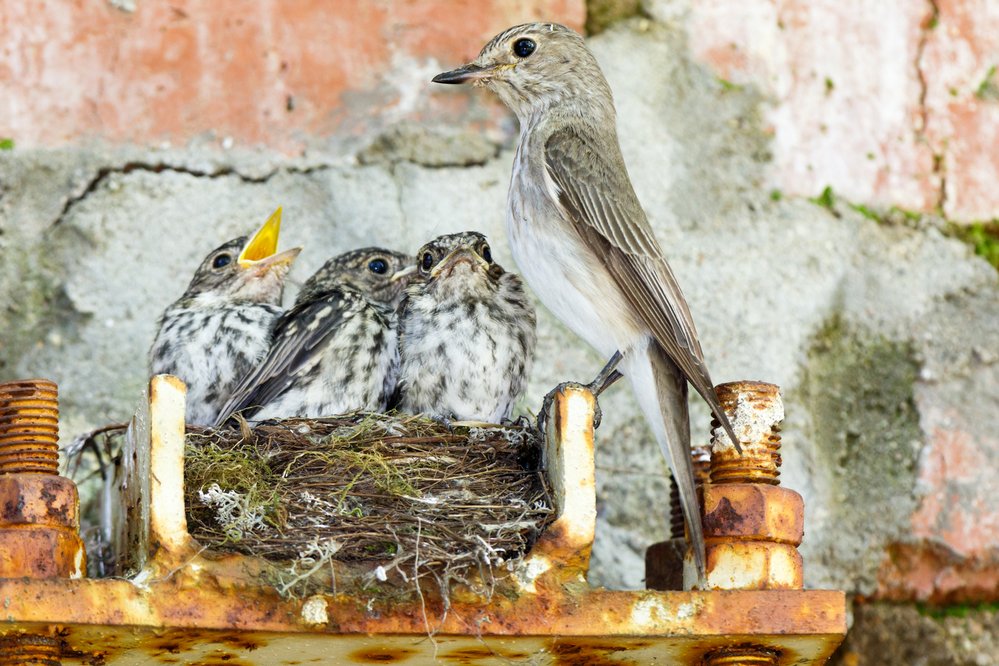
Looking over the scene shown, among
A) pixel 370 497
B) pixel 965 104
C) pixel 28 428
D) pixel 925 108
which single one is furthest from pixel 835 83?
pixel 28 428

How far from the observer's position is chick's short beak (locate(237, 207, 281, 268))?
14.5ft

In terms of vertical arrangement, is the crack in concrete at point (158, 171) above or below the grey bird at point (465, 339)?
above

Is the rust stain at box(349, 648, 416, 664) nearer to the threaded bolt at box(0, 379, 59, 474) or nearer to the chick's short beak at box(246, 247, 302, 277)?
the threaded bolt at box(0, 379, 59, 474)

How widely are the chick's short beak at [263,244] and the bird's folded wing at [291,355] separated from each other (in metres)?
0.22

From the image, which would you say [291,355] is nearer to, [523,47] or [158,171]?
[158,171]

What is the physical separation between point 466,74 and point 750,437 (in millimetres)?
1466

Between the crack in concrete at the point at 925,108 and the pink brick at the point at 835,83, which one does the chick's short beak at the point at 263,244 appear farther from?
the crack in concrete at the point at 925,108

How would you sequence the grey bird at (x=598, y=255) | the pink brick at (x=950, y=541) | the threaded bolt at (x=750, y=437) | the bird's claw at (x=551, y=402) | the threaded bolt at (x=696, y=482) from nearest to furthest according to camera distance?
1. the bird's claw at (x=551, y=402)
2. the threaded bolt at (x=750, y=437)
3. the threaded bolt at (x=696, y=482)
4. the grey bird at (x=598, y=255)
5. the pink brick at (x=950, y=541)

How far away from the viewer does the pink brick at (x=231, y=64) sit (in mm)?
4410

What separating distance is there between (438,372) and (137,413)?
1.24 metres

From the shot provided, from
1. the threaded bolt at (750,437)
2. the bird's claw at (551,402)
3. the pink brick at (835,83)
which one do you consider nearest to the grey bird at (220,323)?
the bird's claw at (551,402)

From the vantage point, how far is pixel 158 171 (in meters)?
4.39

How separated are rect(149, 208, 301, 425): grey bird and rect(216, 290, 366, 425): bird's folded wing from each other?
0.08 m

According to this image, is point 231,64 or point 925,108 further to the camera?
point 925,108
